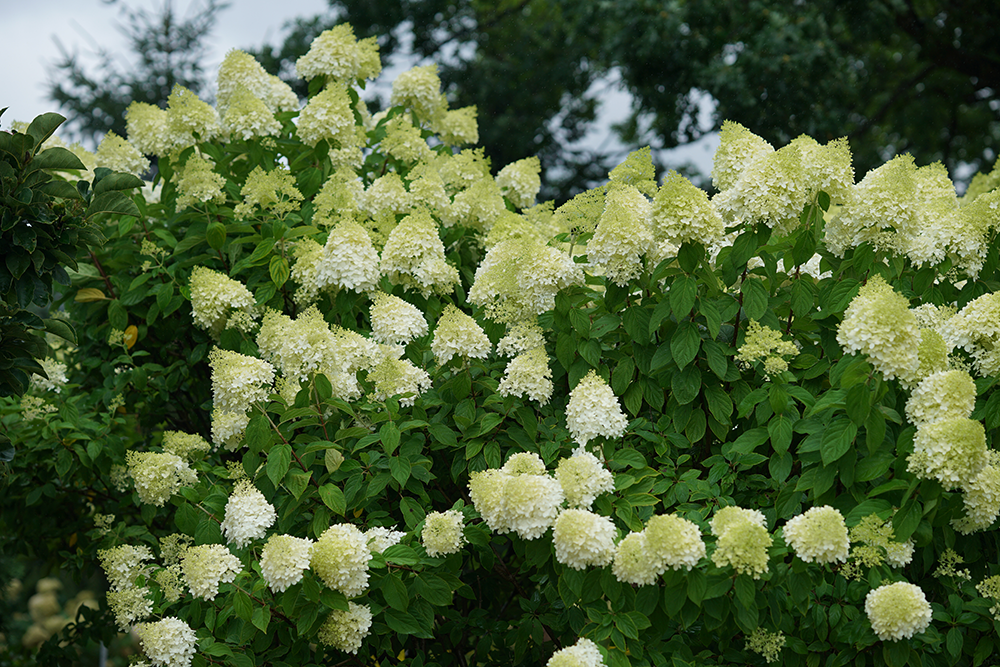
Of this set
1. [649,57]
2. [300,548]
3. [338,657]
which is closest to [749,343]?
[300,548]

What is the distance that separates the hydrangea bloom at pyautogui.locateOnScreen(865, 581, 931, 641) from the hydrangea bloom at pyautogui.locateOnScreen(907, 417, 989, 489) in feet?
1.13

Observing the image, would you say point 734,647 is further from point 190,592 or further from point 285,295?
point 285,295

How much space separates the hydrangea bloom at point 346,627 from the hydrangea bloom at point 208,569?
406mm

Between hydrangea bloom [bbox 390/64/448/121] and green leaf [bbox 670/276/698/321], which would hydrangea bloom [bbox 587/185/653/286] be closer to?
green leaf [bbox 670/276/698/321]

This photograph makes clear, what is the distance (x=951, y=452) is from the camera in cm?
247

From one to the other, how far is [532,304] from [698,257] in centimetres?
68

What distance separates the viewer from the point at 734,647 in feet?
9.75

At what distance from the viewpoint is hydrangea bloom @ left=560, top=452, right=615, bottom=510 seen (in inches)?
106

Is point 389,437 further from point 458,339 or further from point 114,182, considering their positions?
point 114,182

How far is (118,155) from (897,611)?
4326 mm

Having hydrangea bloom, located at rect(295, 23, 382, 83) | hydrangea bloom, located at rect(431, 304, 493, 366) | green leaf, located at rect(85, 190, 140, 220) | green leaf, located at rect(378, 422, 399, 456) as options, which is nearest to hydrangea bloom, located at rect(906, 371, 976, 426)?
hydrangea bloom, located at rect(431, 304, 493, 366)

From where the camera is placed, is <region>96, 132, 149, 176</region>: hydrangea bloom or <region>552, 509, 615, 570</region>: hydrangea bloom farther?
<region>96, 132, 149, 176</region>: hydrangea bloom

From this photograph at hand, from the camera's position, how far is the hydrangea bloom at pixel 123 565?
3621 millimetres

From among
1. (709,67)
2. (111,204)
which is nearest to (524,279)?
(111,204)
